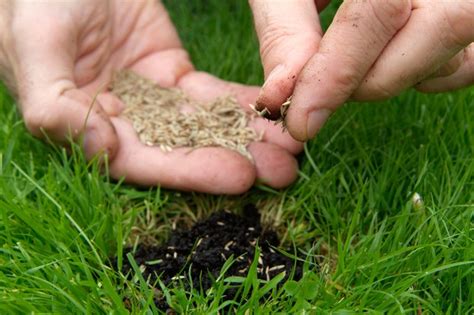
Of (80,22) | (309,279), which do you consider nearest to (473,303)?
(309,279)

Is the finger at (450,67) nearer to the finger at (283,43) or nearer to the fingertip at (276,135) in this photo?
the finger at (283,43)

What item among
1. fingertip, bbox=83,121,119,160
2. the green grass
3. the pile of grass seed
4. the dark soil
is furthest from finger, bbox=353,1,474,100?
fingertip, bbox=83,121,119,160

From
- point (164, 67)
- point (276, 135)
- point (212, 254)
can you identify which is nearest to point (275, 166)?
point (276, 135)

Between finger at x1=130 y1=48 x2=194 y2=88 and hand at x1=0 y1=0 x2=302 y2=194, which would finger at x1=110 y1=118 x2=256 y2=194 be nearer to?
hand at x1=0 y1=0 x2=302 y2=194

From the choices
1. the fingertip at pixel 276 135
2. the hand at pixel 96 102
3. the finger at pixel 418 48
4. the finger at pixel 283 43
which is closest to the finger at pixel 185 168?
the hand at pixel 96 102

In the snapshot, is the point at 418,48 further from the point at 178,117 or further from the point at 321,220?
the point at 178,117

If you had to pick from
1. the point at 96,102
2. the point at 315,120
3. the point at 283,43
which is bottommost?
the point at 96,102
